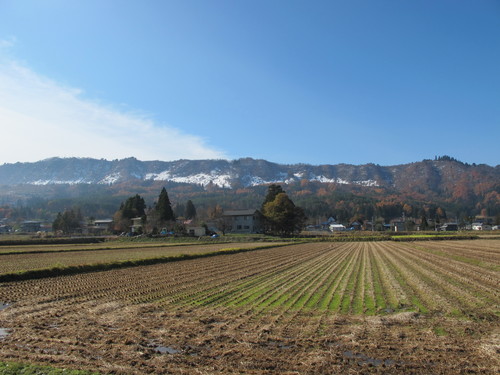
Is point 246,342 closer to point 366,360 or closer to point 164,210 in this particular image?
point 366,360

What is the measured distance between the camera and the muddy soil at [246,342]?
7520 mm

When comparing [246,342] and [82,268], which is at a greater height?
[246,342]

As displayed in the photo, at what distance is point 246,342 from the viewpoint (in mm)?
8953

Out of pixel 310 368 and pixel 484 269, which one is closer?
pixel 310 368

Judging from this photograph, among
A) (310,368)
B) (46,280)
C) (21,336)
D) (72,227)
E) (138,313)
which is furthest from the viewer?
(72,227)

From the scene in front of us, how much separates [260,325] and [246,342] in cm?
148

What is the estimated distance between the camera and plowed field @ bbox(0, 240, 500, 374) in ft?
25.4

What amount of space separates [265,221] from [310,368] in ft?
262

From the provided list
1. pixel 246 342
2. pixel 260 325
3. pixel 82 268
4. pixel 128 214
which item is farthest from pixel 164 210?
pixel 246 342

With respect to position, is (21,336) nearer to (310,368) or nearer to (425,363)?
(310,368)

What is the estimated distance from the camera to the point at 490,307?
1227 centimetres

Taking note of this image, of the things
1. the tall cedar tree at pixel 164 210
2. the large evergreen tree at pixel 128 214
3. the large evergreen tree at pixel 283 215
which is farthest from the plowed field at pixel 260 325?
the large evergreen tree at pixel 128 214

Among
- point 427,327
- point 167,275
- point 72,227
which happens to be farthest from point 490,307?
point 72,227

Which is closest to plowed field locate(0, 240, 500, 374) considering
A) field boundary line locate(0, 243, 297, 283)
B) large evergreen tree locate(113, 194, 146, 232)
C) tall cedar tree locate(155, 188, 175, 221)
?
field boundary line locate(0, 243, 297, 283)
